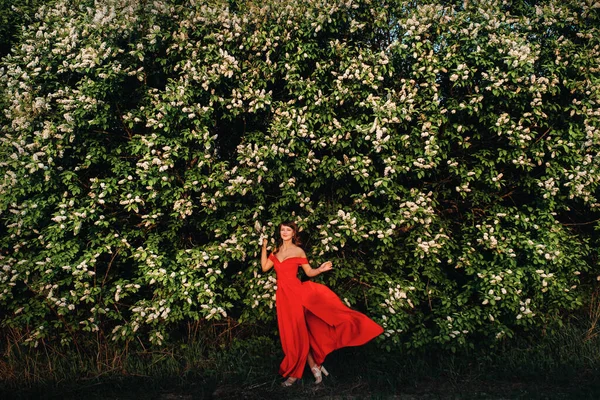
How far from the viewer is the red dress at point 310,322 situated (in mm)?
5207

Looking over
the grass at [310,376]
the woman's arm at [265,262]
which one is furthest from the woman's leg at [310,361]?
the woman's arm at [265,262]

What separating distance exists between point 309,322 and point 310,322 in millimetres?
12

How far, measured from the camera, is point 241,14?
6.25m

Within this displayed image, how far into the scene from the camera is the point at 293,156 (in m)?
6.27

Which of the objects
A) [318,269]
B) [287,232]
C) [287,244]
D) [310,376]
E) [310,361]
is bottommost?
[310,376]

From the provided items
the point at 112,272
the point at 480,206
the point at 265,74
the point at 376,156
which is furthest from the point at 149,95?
the point at 480,206

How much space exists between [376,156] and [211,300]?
2727mm

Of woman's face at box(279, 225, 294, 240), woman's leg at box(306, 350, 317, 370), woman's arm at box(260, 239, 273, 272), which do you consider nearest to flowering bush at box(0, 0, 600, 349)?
woman's arm at box(260, 239, 273, 272)

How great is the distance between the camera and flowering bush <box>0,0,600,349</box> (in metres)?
5.77

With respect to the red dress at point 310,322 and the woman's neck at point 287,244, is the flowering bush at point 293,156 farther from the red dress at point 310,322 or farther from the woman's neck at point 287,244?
the red dress at point 310,322

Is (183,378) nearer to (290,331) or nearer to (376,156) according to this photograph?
(290,331)

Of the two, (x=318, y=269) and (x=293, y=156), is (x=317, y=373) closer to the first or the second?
(x=318, y=269)

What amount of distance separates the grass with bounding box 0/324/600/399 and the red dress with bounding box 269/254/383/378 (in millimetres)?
457

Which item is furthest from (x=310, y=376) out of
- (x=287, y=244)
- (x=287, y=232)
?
(x=287, y=232)
